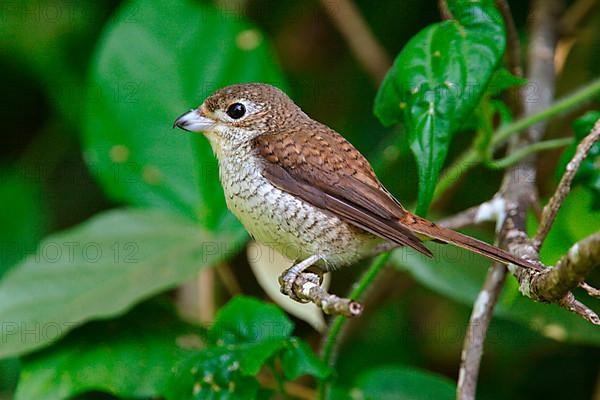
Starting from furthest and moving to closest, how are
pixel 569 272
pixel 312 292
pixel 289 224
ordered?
pixel 289 224, pixel 312 292, pixel 569 272

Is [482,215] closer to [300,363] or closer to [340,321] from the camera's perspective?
[340,321]

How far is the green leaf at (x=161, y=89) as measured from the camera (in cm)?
337

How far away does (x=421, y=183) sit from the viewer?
212 cm

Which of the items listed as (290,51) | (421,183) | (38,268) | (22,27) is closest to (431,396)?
(421,183)

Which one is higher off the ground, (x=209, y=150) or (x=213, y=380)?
(x=209, y=150)

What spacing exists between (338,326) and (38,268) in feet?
3.84

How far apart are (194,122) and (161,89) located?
817mm

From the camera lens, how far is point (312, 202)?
2.36m

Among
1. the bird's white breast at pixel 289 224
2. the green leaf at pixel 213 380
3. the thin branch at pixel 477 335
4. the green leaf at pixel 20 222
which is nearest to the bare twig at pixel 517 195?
the thin branch at pixel 477 335

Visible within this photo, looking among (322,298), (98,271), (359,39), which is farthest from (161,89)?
(322,298)

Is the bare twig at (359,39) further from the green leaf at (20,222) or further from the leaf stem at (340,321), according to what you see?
the leaf stem at (340,321)

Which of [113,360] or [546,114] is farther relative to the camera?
[113,360]

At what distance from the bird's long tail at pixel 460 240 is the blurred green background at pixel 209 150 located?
0.65 m

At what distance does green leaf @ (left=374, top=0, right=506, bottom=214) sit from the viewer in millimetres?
2152
